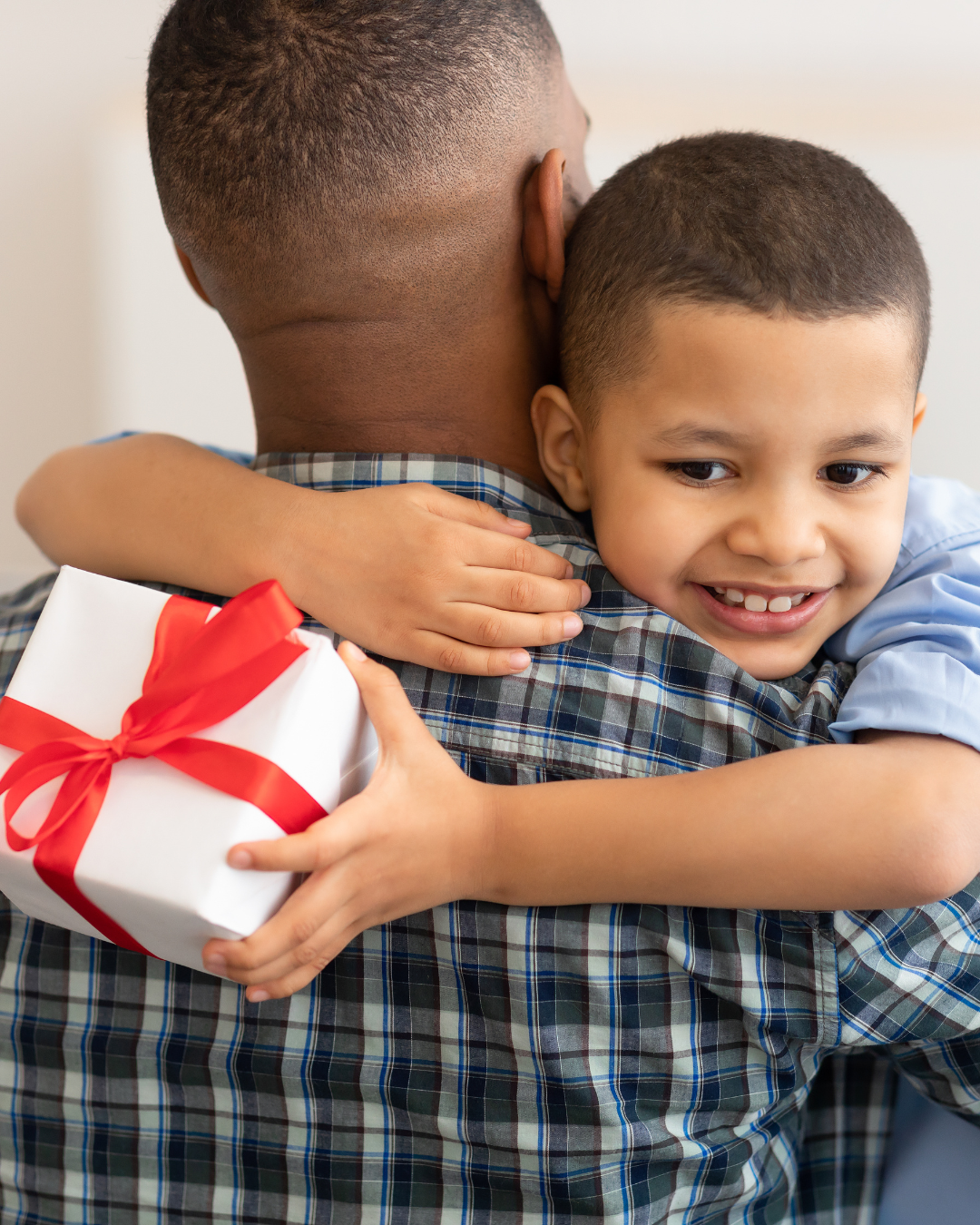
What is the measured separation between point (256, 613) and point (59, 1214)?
1.99 ft

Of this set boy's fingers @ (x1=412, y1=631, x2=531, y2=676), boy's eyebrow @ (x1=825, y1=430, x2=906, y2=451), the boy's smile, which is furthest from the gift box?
boy's eyebrow @ (x1=825, y1=430, x2=906, y2=451)

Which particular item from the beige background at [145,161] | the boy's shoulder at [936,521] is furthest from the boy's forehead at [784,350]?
the beige background at [145,161]

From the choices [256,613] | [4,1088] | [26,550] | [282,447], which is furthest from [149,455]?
[26,550]

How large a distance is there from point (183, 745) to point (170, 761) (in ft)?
0.04

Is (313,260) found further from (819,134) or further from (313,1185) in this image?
(819,134)

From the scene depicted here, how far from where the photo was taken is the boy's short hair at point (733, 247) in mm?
793

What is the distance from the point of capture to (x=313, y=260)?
854 mm

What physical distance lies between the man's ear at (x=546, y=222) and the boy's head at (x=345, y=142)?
24 mm

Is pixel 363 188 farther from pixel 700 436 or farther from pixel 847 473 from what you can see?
pixel 847 473

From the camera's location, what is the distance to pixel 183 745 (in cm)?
65

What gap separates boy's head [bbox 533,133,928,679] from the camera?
0.79 meters

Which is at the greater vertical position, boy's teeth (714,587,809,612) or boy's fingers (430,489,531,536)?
boy's fingers (430,489,531,536)

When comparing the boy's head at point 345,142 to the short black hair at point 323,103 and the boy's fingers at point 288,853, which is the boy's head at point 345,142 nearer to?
the short black hair at point 323,103

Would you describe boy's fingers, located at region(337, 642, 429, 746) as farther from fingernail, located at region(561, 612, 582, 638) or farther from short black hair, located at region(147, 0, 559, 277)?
short black hair, located at region(147, 0, 559, 277)
